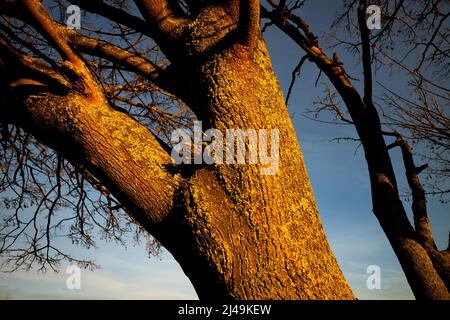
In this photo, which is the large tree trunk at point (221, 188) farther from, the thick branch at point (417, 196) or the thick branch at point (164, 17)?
the thick branch at point (417, 196)

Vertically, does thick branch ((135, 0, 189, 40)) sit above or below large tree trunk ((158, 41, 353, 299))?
above

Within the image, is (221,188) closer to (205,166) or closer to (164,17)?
(205,166)

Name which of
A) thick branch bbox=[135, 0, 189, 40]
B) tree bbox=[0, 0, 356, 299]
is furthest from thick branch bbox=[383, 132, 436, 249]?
thick branch bbox=[135, 0, 189, 40]

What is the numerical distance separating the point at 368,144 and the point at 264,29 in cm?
188

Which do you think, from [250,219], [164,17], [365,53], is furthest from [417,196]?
[164,17]

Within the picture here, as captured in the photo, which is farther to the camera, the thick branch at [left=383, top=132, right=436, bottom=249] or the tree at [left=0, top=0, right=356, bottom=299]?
the thick branch at [left=383, top=132, right=436, bottom=249]

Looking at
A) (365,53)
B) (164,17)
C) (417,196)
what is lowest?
(417,196)

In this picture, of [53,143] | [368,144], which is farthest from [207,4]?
[368,144]

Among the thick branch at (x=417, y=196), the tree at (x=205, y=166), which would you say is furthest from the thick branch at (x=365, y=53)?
the tree at (x=205, y=166)

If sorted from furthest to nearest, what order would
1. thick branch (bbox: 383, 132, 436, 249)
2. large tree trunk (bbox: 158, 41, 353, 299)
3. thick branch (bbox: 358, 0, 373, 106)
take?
thick branch (bbox: 358, 0, 373, 106) < thick branch (bbox: 383, 132, 436, 249) < large tree trunk (bbox: 158, 41, 353, 299)

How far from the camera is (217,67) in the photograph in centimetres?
187

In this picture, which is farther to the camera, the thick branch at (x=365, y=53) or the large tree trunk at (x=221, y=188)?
the thick branch at (x=365, y=53)

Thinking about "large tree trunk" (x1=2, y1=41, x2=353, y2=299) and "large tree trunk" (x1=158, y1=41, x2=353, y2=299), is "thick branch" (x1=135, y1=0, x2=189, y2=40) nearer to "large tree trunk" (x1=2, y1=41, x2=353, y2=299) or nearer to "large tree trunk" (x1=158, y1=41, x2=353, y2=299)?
"large tree trunk" (x1=2, y1=41, x2=353, y2=299)
